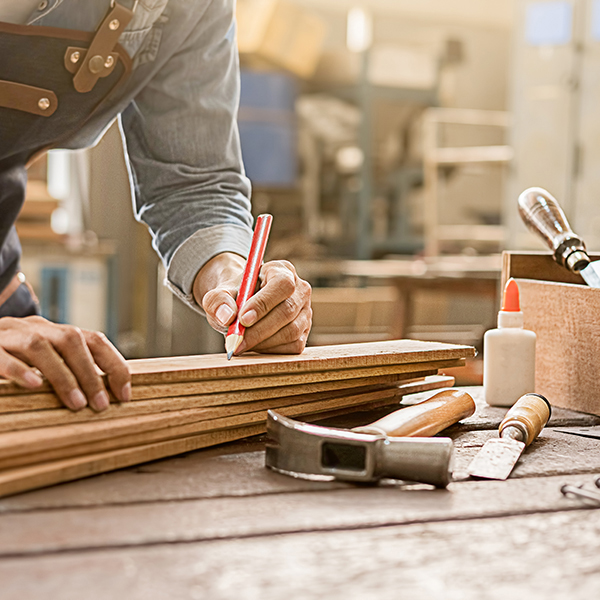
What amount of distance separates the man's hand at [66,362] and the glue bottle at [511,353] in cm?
54

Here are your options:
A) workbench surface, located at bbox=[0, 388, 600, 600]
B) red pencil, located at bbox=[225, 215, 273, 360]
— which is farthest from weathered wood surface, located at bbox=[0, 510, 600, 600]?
red pencil, located at bbox=[225, 215, 273, 360]

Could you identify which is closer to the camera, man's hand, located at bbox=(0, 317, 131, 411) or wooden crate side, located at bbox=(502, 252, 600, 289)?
man's hand, located at bbox=(0, 317, 131, 411)

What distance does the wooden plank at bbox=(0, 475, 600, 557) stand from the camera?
1.82 ft

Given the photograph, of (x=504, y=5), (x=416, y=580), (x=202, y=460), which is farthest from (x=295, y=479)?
(x=504, y=5)

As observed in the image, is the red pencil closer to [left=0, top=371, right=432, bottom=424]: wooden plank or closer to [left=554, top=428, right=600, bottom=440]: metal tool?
[left=0, top=371, right=432, bottom=424]: wooden plank

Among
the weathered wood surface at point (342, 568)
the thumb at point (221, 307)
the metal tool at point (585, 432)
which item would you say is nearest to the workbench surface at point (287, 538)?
the weathered wood surface at point (342, 568)

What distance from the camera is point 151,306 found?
5.21 meters

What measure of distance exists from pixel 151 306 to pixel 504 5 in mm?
5332

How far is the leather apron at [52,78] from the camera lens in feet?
3.50

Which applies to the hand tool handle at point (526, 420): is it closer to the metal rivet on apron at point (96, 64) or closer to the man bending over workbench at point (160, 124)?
the man bending over workbench at point (160, 124)

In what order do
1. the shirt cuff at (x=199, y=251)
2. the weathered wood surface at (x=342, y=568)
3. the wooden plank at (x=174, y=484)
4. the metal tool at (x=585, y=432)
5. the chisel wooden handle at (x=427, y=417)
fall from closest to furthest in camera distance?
1. the weathered wood surface at (x=342, y=568)
2. the wooden plank at (x=174, y=484)
3. the chisel wooden handle at (x=427, y=417)
4. the metal tool at (x=585, y=432)
5. the shirt cuff at (x=199, y=251)

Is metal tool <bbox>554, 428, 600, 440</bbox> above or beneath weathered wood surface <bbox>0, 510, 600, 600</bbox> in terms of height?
Result: beneath

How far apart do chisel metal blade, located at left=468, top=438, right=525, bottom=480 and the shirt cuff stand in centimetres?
53

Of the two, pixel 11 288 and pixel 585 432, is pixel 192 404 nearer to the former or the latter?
pixel 585 432
